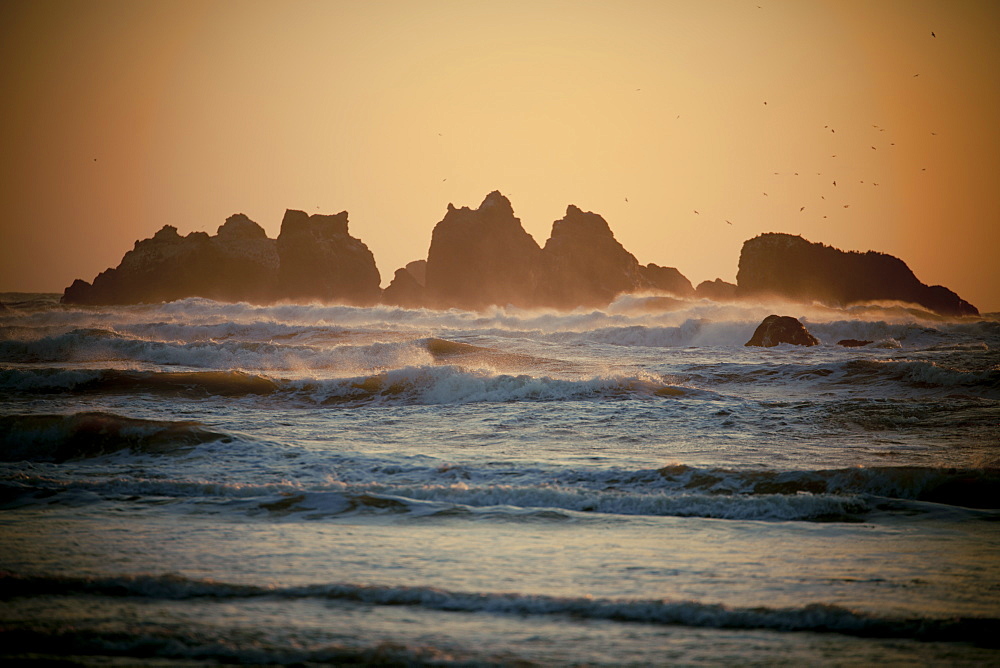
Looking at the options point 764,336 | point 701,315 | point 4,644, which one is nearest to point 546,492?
point 4,644

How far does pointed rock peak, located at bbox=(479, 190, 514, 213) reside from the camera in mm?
102500

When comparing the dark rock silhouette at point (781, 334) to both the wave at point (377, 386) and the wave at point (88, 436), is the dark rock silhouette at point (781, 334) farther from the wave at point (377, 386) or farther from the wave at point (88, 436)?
the wave at point (88, 436)

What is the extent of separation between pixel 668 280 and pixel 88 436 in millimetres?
110487

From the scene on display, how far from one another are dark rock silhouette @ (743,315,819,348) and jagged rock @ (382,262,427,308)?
69.7 meters

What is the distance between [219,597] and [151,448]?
634cm

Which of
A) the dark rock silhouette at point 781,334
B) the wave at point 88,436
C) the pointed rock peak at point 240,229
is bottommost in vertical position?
the wave at point 88,436

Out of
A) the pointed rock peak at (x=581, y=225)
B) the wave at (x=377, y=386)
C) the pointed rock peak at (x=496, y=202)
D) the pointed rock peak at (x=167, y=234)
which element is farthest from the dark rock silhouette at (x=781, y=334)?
the pointed rock peak at (x=167, y=234)

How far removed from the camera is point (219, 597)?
4492mm

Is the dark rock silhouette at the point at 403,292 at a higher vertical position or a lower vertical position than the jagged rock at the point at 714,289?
lower

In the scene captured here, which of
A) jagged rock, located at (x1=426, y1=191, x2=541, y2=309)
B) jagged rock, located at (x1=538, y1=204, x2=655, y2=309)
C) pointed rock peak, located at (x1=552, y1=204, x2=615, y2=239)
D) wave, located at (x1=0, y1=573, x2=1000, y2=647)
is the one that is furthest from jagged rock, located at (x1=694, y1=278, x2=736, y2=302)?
wave, located at (x1=0, y1=573, x2=1000, y2=647)

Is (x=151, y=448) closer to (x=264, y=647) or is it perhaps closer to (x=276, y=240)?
(x=264, y=647)

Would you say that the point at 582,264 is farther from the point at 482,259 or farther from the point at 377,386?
the point at 377,386

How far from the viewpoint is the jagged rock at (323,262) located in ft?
313

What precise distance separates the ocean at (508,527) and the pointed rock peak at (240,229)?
84.3 metres
